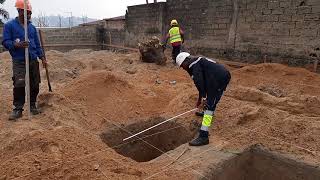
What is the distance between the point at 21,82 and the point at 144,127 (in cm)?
210

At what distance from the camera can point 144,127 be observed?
5641 millimetres

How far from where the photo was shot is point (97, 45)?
1820 centimetres

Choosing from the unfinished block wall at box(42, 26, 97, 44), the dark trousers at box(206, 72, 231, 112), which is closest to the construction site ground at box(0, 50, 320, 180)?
the dark trousers at box(206, 72, 231, 112)

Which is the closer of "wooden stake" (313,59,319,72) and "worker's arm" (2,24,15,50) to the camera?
"worker's arm" (2,24,15,50)

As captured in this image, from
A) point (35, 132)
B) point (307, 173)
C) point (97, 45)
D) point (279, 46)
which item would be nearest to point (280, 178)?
point (307, 173)

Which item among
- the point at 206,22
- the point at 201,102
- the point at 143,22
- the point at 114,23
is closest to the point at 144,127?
the point at 201,102

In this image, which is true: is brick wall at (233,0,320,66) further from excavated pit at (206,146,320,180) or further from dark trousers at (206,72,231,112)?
excavated pit at (206,146,320,180)

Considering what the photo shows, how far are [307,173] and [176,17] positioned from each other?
32.4 feet

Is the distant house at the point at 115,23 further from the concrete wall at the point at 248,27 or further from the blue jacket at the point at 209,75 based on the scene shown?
the blue jacket at the point at 209,75

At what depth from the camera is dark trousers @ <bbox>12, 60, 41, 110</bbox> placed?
4.87 meters

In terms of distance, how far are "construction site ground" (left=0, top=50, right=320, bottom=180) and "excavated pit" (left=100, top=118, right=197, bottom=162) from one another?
0.02 m

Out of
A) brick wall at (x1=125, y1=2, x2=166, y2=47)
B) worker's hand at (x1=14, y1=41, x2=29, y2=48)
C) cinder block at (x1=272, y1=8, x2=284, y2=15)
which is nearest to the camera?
worker's hand at (x1=14, y1=41, x2=29, y2=48)

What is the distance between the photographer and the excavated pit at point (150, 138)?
17.2ft

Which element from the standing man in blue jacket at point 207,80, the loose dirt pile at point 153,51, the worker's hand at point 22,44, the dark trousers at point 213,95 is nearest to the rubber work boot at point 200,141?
the standing man in blue jacket at point 207,80
